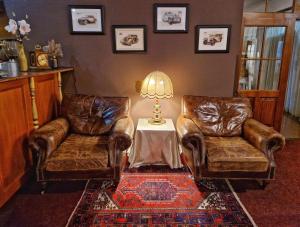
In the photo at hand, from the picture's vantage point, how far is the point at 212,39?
9.66 feet

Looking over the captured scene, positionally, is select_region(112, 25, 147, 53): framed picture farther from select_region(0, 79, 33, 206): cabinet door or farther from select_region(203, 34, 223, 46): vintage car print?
select_region(0, 79, 33, 206): cabinet door

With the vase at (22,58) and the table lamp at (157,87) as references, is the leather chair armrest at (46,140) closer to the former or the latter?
the vase at (22,58)

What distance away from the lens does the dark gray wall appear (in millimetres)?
2863

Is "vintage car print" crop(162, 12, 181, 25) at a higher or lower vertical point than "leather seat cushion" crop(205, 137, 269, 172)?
higher

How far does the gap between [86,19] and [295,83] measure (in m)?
4.27

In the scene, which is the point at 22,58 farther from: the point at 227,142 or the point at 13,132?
the point at 227,142

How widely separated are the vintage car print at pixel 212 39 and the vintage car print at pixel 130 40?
0.90 meters

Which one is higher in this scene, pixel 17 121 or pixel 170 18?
pixel 170 18

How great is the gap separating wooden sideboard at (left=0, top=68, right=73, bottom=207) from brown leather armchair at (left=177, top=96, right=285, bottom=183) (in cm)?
159

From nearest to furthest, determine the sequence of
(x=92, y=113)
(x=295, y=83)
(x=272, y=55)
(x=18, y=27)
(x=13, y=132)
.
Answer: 1. (x=13, y=132)
2. (x=18, y=27)
3. (x=92, y=113)
4. (x=272, y=55)
5. (x=295, y=83)

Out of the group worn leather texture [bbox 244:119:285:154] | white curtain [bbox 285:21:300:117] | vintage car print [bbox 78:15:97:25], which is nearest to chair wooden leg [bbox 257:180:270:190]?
worn leather texture [bbox 244:119:285:154]

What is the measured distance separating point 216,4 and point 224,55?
0.65m

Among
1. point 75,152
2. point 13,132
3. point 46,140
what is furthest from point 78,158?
point 13,132

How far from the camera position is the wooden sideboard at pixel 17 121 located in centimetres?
195
